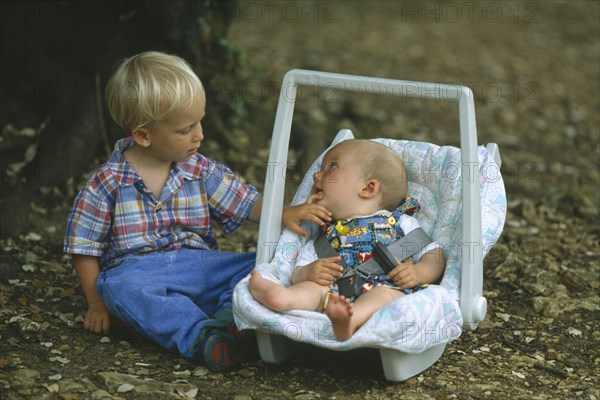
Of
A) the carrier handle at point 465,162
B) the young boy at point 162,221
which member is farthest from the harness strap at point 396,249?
the carrier handle at point 465,162

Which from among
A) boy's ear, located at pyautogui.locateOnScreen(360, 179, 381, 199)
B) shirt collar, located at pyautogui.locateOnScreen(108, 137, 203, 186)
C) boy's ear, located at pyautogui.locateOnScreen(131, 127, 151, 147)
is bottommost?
boy's ear, located at pyautogui.locateOnScreen(360, 179, 381, 199)

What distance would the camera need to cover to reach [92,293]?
11.9 feet

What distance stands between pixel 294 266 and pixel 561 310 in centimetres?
143

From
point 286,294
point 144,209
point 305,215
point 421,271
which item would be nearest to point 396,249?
point 421,271

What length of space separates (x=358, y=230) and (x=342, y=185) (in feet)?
0.63

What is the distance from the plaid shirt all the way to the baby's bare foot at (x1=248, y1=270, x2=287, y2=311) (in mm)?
597

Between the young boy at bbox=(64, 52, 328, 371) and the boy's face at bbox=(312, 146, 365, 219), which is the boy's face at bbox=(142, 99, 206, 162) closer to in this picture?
the young boy at bbox=(64, 52, 328, 371)

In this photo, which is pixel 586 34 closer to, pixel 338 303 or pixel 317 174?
pixel 317 174

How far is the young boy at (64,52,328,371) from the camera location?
338 centimetres

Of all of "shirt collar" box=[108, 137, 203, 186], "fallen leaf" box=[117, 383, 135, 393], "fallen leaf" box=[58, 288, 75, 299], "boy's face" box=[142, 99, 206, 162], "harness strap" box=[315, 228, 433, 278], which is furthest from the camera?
"fallen leaf" box=[58, 288, 75, 299]

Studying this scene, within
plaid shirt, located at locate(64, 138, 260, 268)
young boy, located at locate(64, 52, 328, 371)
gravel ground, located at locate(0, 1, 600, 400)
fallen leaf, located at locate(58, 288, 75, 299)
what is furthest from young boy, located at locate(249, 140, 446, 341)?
fallen leaf, located at locate(58, 288, 75, 299)

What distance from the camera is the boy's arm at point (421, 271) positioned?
3.25 m

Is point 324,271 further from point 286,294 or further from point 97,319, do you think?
point 97,319

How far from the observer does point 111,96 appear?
11.4 ft
